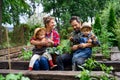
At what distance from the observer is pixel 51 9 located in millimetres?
41812

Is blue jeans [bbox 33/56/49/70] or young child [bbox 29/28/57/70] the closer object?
blue jeans [bbox 33/56/49/70]

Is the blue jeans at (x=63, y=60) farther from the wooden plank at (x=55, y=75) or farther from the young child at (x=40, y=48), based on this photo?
the wooden plank at (x=55, y=75)

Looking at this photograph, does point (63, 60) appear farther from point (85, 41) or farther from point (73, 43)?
point (85, 41)

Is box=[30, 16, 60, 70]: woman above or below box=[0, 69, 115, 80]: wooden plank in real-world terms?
above

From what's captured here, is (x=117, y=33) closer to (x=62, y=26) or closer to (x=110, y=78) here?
(x=110, y=78)

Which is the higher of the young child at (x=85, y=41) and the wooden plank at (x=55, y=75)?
the young child at (x=85, y=41)

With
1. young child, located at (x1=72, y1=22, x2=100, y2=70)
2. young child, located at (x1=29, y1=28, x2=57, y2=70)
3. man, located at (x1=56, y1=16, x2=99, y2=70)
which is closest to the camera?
young child, located at (x1=72, y1=22, x2=100, y2=70)

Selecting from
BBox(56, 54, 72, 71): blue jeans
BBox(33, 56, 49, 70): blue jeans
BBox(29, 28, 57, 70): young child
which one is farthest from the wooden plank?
BBox(56, 54, 72, 71): blue jeans

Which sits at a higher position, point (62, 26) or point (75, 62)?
point (62, 26)

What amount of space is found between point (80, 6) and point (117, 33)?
97.7 ft

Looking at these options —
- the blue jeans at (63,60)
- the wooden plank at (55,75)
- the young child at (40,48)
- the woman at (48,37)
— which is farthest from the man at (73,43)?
the wooden plank at (55,75)

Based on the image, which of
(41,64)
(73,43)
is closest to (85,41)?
(73,43)

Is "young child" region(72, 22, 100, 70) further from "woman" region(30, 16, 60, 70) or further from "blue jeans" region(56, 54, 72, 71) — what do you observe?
"woman" region(30, 16, 60, 70)

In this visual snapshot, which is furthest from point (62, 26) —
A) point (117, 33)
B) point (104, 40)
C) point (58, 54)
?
point (58, 54)
